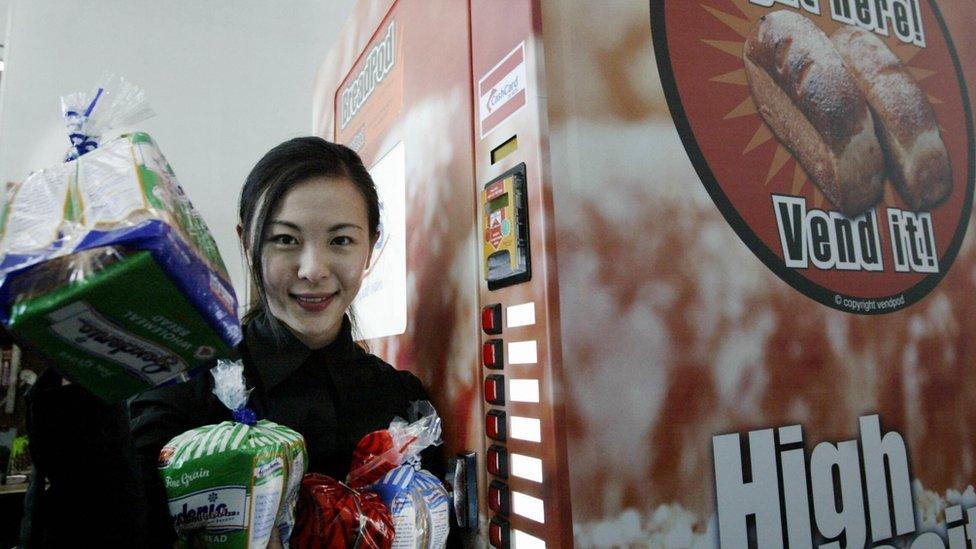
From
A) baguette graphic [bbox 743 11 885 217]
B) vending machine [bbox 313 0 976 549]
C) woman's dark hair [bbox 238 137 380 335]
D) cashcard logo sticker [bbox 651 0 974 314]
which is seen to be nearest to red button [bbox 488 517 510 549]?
vending machine [bbox 313 0 976 549]

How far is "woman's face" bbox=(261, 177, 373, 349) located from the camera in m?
1.02

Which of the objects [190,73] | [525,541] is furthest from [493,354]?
[190,73]

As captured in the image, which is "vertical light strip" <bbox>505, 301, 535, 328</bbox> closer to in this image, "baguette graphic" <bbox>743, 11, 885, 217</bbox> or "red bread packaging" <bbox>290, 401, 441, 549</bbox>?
"red bread packaging" <bbox>290, 401, 441, 549</bbox>

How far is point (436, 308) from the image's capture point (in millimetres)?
1150

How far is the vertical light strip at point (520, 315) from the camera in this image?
2.74 ft

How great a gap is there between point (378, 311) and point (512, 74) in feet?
2.45

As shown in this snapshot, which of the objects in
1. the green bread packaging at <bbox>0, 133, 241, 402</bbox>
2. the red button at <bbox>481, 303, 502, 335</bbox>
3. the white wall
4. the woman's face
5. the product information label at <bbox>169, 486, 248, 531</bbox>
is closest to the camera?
the green bread packaging at <bbox>0, 133, 241, 402</bbox>

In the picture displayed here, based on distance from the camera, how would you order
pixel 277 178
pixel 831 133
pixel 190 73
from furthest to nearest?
pixel 190 73, pixel 831 133, pixel 277 178

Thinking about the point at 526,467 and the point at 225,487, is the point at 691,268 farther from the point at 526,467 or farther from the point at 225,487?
the point at 225,487

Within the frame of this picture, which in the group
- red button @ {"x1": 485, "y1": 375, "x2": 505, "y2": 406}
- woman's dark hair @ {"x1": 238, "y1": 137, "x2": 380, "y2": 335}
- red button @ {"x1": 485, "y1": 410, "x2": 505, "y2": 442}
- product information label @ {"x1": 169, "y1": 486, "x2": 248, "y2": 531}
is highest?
woman's dark hair @ {"x1": 238, "y1": 137, "x2": 380, "y2": 335}

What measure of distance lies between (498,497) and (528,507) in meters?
0.07

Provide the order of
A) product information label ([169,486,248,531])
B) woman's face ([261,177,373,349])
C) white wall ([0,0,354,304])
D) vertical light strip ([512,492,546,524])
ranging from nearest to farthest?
product information label ([169,486,248,531]), vertical light strip ([512,492,546,524]), woman's face ([261,177,373,349]), white wall ([0,0,354,304])

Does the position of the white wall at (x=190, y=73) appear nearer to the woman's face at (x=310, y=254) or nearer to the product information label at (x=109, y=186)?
the woman's face at (x=310, y=254)

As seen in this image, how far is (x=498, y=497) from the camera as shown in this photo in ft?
2.94
